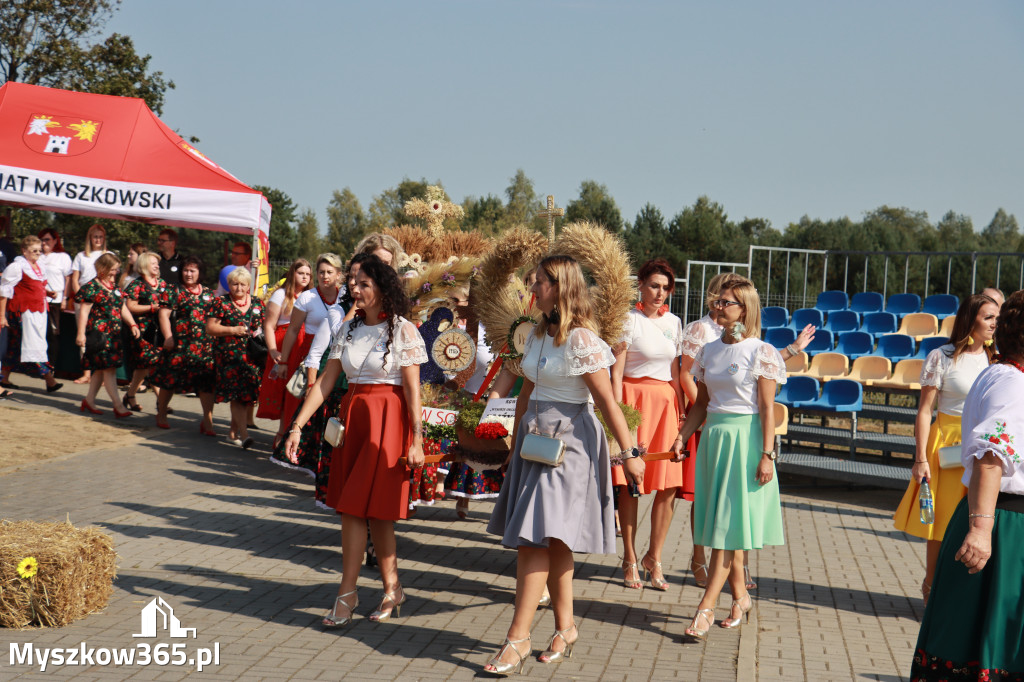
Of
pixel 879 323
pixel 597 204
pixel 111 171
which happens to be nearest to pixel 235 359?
pixel 111 171

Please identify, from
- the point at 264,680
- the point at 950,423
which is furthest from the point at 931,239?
the point at 264,680

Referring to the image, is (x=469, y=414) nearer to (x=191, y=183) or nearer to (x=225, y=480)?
(x=225, y=480)

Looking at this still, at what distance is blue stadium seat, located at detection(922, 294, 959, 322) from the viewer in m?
13.4

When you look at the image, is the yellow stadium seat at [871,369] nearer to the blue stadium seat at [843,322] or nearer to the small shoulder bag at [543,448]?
the blue stadium seat at [843,322]

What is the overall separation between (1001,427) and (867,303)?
11.8 metres

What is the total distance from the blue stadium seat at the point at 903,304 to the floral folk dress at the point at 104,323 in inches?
411

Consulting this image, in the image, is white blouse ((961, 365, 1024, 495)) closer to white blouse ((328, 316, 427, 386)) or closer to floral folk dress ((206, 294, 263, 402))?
white blouse ((328, 316, 427, 386))

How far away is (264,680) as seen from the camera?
13.3ft

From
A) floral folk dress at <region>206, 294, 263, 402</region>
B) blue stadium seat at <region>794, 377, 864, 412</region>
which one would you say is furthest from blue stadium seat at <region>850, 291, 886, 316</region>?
floral folk dress at <region>206, 294, 263, 402</region>

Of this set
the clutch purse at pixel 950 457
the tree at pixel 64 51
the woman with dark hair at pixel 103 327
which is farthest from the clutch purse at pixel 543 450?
the tree at pixel 64 51

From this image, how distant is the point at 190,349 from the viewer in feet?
33.9

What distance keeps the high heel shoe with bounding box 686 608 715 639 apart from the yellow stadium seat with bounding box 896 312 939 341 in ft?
29.5

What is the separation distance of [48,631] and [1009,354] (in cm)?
431

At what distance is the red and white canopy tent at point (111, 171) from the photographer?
12.1 meters
